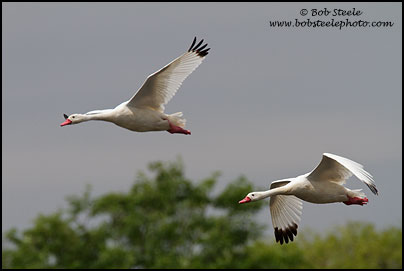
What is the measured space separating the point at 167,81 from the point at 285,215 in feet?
11.0

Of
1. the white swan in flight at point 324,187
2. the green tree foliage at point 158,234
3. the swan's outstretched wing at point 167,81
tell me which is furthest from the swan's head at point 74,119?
the green tree foliage at point 158,234

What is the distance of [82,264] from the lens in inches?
2425

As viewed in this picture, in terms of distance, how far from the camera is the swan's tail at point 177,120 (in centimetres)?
1764

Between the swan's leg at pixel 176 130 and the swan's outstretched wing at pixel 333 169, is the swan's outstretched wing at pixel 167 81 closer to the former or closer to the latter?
the swan's leg at pixel 176 130

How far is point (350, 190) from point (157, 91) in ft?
13.1

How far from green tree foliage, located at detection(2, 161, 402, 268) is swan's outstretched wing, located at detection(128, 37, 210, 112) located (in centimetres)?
4078

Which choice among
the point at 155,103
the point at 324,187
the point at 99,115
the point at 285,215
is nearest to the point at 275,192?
the point at 324,187

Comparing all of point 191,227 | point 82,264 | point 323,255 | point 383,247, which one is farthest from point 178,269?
point 383,247

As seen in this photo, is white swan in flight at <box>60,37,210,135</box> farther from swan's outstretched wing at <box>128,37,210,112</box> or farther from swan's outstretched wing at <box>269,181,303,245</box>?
swan's outstretched wing at <box>269,181,303,245</box>

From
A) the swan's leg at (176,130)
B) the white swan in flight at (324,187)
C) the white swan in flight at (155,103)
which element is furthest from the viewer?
the swan's leg at (176,130)

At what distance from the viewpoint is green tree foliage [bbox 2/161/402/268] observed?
58438 mm

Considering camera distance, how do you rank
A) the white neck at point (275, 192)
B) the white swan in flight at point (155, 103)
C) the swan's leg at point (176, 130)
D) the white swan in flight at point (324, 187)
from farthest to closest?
1. the swan's leg at point (176, 130)
2. the white swan in flight at point (155, 103)
3. the white neck at point (275, 192)
4. the white swan in flight at point (324, 187)

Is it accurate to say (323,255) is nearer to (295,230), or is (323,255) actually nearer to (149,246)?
(149,246)

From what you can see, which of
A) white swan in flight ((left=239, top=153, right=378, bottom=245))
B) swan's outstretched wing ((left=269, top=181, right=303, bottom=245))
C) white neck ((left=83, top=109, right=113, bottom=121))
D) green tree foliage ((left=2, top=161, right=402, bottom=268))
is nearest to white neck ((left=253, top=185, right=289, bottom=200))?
white swan in flight ((left=239, top=153, right=378, bottom=245))
